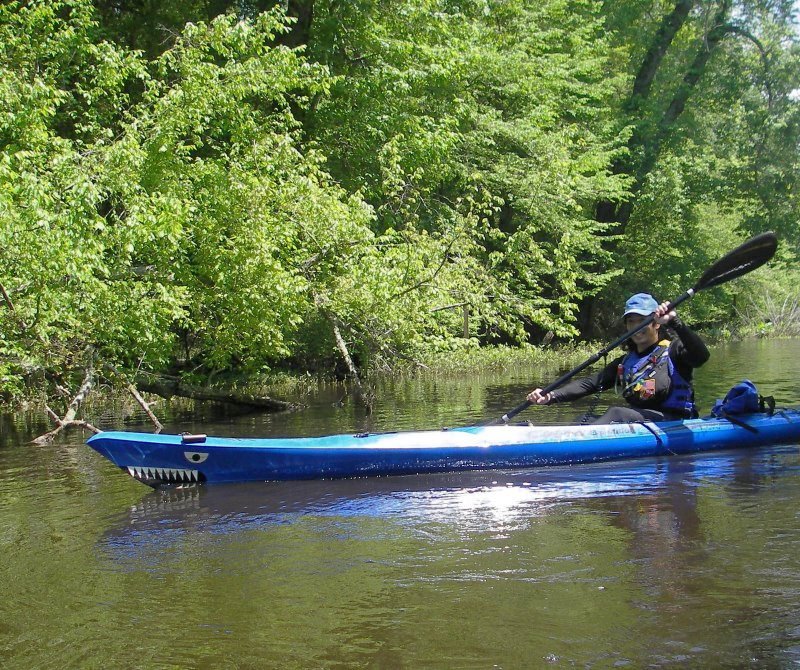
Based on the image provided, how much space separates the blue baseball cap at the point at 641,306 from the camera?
6.62m

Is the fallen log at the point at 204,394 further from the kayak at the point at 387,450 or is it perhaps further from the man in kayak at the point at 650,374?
the man in kayak at the point at 650,374

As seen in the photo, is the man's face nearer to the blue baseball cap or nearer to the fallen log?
the blue baseball cap

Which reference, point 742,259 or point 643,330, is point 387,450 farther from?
point 742,259

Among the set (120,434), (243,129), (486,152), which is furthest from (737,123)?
(120,434)

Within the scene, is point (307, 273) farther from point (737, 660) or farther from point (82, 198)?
point (737, 660)

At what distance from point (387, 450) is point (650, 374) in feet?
7.03

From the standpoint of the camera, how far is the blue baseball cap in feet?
21.7

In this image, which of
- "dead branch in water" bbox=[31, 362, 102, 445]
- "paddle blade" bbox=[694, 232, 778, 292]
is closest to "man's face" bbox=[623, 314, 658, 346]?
"paddle blade" bbox=[694, 232, 778, 292]

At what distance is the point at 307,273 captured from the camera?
35.3 feet

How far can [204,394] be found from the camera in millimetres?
10938

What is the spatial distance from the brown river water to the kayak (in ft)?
0.36

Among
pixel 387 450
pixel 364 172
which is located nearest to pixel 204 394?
pixel 387 450

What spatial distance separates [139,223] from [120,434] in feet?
10.1

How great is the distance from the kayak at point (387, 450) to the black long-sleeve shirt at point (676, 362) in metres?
0.28
